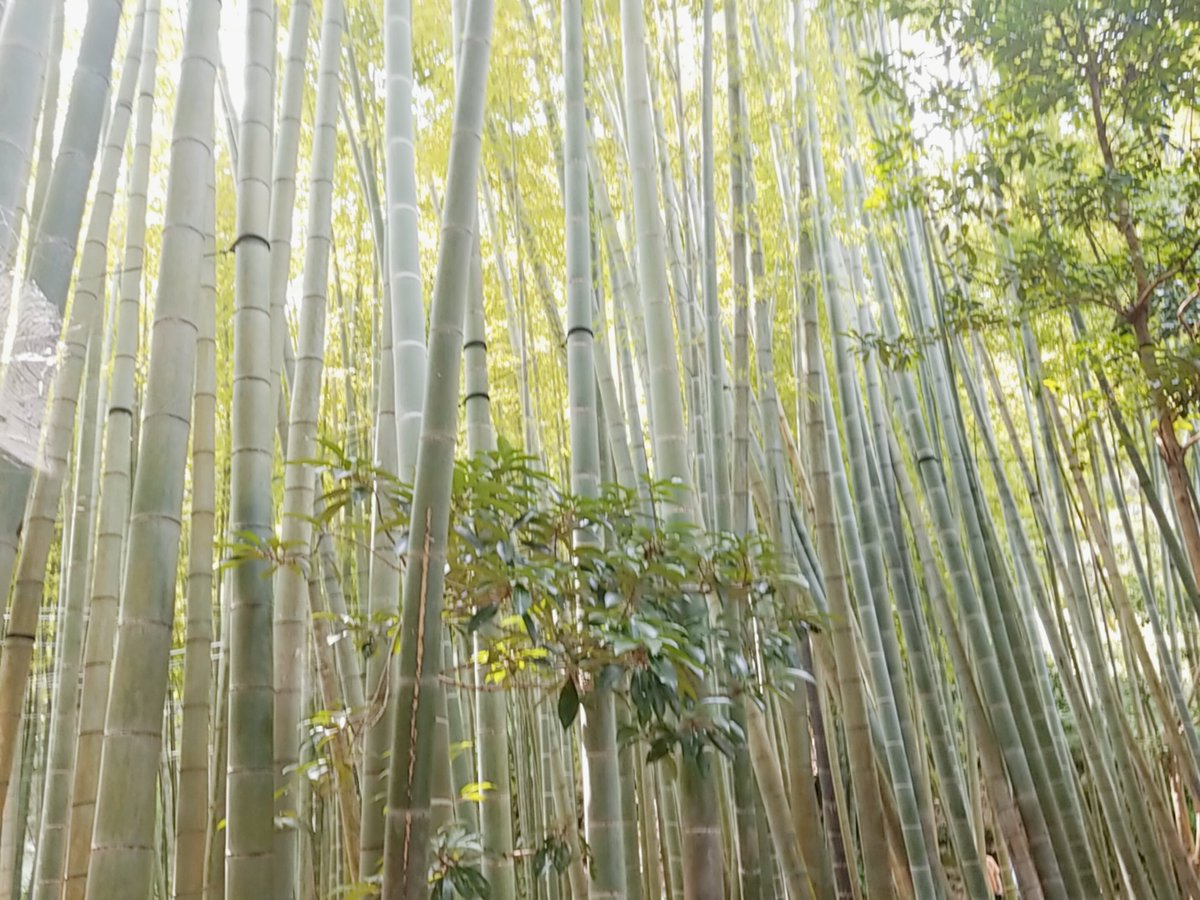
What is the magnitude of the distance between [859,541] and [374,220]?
6.39 feet

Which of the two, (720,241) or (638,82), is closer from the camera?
(638,82)

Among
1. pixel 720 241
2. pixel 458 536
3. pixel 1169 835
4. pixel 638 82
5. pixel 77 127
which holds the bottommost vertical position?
pixel 1169 835

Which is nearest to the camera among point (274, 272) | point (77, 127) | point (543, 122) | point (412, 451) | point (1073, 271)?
point (77, 127)

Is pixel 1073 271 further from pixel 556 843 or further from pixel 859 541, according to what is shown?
pixel 556 843

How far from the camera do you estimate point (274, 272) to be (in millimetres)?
2148

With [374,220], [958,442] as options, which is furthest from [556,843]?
[958,442]

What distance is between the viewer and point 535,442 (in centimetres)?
379

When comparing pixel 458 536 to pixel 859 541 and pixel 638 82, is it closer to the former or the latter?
pixel 638 82

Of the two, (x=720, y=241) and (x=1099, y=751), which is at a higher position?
(x=720, y=241)

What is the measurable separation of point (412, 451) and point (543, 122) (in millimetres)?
2626

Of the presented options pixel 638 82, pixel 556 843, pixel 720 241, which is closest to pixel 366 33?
pixel 638 82

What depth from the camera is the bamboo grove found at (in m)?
1.56

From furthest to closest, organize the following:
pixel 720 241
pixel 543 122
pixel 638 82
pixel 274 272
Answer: pixel 720 241 < pixel 543 122 < pixel 638 82 < pixel 274 272

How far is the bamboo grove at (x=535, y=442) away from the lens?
156 centimetres
